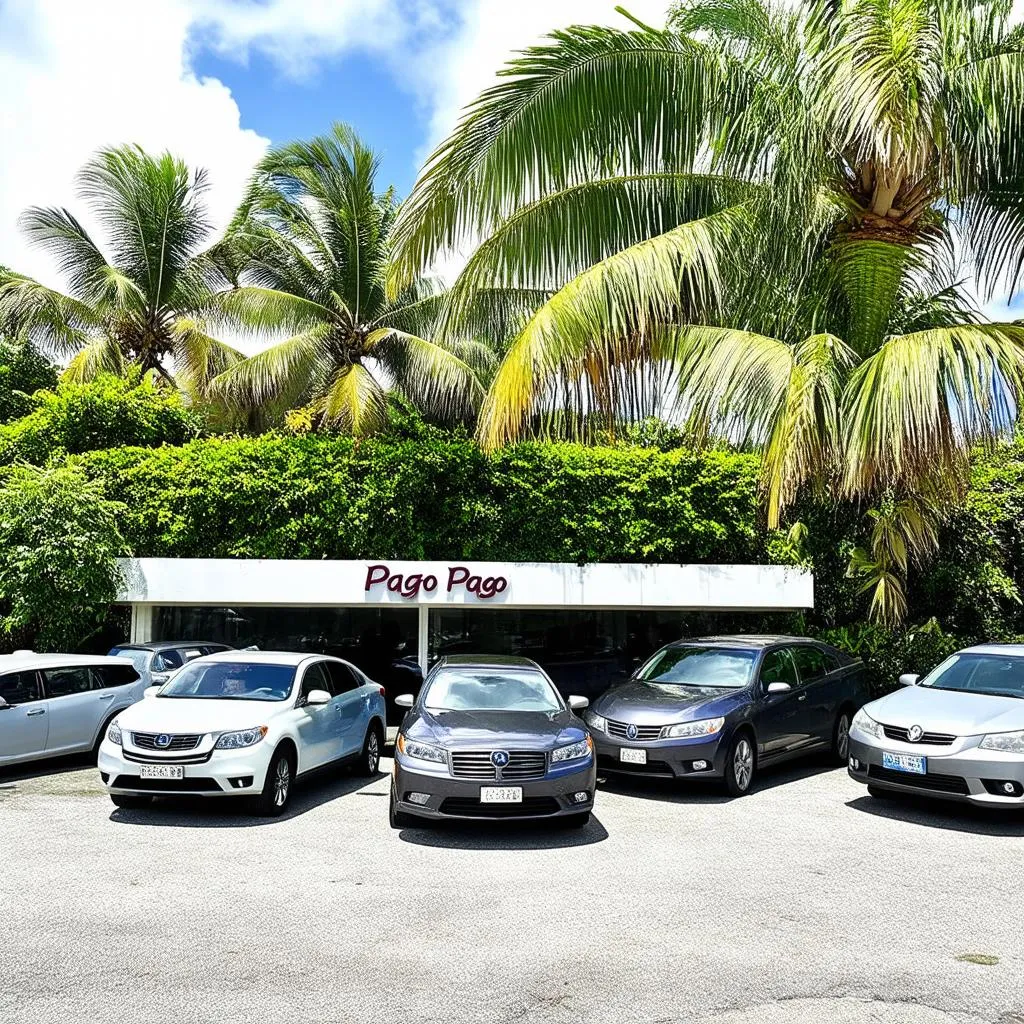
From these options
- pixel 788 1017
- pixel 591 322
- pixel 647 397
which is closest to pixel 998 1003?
pixel 788 1017

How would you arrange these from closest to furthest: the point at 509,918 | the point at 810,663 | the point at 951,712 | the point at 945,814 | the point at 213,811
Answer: the point at 509,918
the point at 213,811
the point at 951,712
the point at 945,814
the point at 810,663

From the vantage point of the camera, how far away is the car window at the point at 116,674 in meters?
12.1

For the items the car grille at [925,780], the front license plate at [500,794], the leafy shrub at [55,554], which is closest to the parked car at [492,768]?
the front license plate at [500,794]

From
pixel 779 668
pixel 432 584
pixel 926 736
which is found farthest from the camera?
pixel 432 584

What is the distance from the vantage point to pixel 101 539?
16.4 meters

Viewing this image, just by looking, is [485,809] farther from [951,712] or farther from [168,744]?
[951,712]

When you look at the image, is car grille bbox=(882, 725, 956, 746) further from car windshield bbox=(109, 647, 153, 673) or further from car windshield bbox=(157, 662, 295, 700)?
car windshield bbox=(109, 647, 153, 673)

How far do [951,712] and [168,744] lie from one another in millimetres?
7419

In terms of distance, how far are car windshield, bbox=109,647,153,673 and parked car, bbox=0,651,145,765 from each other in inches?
55.5

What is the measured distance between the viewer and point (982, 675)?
10586mm

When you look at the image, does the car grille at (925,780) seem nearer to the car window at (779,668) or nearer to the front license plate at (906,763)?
the front license plate at (906,763)

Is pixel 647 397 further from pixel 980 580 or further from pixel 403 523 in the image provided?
pixel 980 580

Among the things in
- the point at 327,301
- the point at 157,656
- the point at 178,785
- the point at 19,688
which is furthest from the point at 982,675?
the point at 327,301

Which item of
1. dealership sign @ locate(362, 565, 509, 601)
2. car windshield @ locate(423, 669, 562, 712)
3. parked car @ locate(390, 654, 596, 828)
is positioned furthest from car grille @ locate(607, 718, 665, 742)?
dealership sign @ locate(362, 565, 509, 601)
